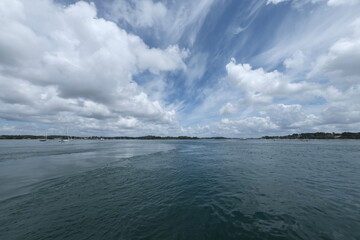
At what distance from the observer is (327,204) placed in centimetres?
1230

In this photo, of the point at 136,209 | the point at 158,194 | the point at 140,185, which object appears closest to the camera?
the point at 136,209

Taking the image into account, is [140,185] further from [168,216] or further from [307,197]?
[307,197]

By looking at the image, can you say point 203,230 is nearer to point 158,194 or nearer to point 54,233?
point 158,194

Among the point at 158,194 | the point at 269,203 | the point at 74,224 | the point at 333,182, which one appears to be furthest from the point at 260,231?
the point at 333,182

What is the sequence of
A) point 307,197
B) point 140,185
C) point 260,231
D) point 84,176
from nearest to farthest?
1. point 260,231
2. point 307,197
3. point 140,185
4. point 84,176

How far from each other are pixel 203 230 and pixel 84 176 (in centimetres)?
1961

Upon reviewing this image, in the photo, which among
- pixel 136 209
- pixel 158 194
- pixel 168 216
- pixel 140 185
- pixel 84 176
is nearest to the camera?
pixel 168 216

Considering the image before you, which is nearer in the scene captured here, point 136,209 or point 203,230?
point 203,230

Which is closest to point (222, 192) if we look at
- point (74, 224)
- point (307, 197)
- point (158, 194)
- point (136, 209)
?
point (158, 194)

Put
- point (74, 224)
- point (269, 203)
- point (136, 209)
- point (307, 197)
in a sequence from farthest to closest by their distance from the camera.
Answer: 1. point (307, 197)
2. point (269, 203)
3. point (136, 209)
4. point (74, 224)

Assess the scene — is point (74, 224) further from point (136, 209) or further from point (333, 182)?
point (333, 182)

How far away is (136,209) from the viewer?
11828 mm

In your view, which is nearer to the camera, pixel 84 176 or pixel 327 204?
pixel 327 204

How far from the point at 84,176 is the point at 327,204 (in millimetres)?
27486
